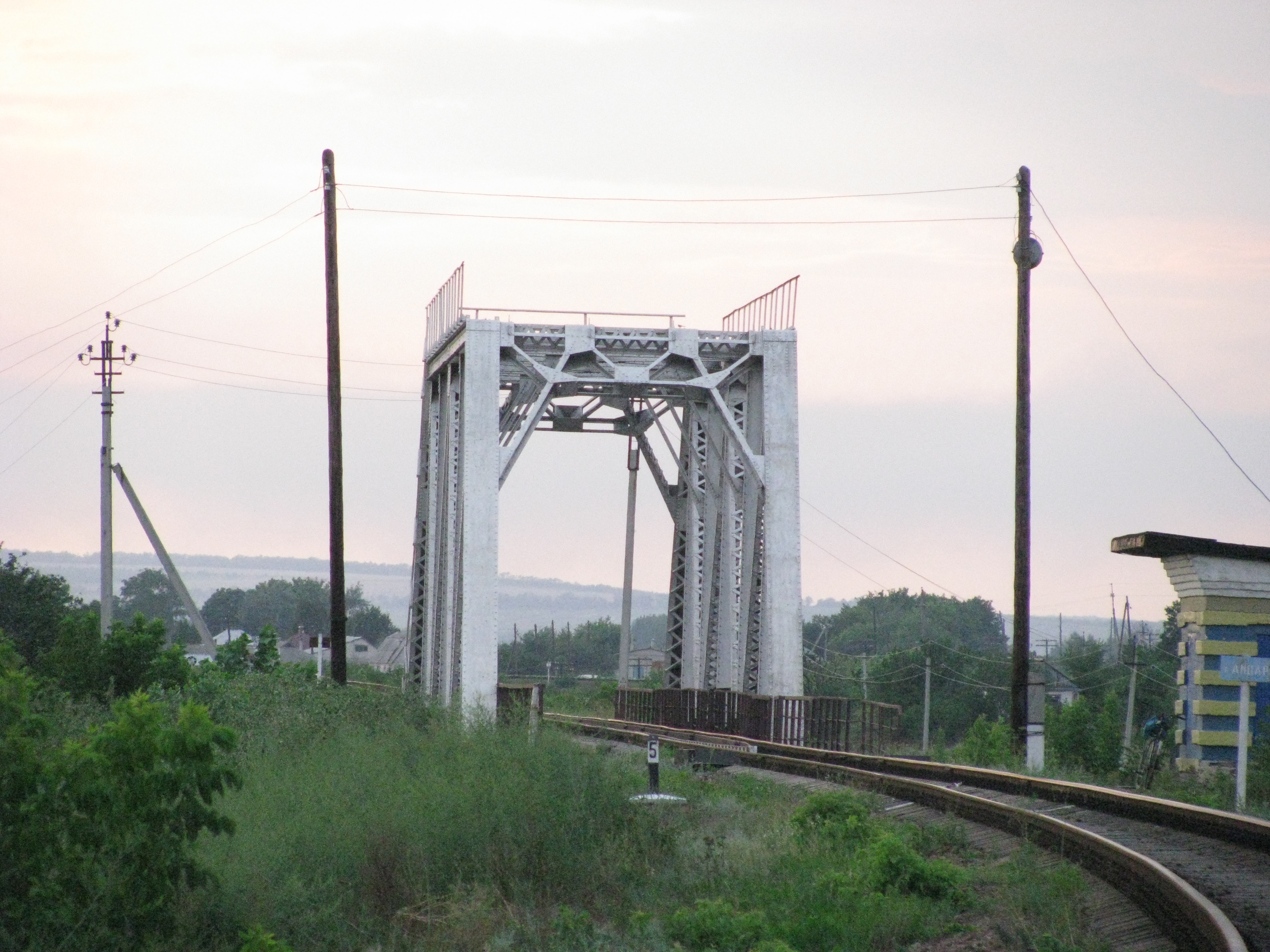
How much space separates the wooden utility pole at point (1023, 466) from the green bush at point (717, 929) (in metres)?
12.1

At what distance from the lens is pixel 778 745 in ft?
67.0

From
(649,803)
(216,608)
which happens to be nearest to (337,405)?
(649,803)

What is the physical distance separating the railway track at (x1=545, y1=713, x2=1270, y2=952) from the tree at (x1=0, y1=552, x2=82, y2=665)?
34951 millimetres

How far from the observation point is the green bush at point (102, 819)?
8625mm

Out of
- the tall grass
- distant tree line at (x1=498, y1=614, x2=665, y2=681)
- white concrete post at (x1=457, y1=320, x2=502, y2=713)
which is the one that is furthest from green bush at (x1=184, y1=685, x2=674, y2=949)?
distant tree line at (x1=498, y1=614, x2=665, y2=681)

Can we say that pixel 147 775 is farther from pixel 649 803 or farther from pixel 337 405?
pixel 337 405

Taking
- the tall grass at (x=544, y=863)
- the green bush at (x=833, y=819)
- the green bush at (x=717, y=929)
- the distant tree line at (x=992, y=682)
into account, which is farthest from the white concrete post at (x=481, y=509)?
the distant tree line at (x=992, y=682)

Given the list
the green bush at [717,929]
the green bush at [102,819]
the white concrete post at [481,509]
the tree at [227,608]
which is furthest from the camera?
the tree at [227,608]

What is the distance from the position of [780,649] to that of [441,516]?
861cm

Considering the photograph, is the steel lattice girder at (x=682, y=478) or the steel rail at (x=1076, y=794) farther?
the steel lattice girder at (x=682, y=478)

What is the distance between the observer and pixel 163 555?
37094 millimetres

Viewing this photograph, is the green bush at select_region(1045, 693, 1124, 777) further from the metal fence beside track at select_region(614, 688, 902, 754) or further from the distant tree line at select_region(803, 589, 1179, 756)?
the metal fence beside track at select_region(614, 688, 902, 754)

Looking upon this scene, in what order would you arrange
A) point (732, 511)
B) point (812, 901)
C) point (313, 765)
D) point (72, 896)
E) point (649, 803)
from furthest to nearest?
1. point (732, 511)
2. point (313, 765)
3. point (649, 803)
4. point (812, 901)
5. point (72, 896)

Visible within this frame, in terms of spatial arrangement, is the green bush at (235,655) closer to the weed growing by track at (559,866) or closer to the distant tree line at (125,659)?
the distant tree line at (125,659)
